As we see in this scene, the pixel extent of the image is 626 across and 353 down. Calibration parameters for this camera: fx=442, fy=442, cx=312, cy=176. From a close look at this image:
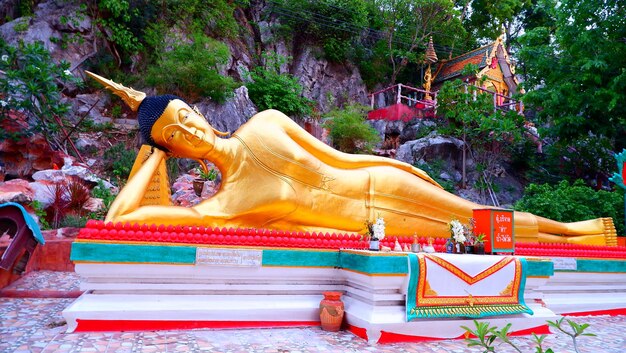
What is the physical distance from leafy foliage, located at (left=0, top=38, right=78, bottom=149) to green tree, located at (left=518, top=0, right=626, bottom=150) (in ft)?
41.7

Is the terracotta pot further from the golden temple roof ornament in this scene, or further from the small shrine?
the golden temple roof ornament

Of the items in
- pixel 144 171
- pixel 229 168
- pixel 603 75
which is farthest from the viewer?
pixel 603 75

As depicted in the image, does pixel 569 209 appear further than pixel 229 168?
Yes

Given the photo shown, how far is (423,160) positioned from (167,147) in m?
12.9

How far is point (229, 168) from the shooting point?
5.92m

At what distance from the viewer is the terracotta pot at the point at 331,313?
4891mm

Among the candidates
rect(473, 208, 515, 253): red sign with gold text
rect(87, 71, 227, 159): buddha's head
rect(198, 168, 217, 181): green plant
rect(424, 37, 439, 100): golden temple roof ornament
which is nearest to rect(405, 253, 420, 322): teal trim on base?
rect(473, 208, 515, 253): red sign with gold text

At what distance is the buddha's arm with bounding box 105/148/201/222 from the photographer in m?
4.99

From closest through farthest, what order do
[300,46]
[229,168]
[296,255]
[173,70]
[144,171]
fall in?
[296,255] < [144,171] < [229,168] < [173,70] < [300,46]

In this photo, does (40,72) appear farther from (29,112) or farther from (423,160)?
(423,160)

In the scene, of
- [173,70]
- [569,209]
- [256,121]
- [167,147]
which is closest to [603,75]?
[569,209]

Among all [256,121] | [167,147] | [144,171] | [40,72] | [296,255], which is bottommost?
[296,255]

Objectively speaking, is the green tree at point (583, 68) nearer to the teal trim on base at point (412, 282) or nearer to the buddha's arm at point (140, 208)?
the teal trim on base at point (412, 282)

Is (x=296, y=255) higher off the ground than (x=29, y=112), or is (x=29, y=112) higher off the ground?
(x=29, y=112)
